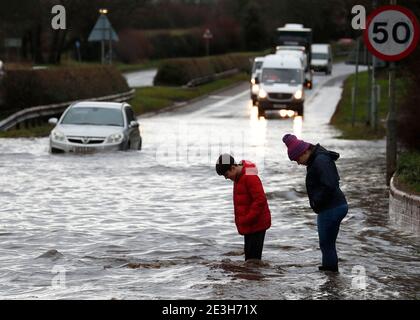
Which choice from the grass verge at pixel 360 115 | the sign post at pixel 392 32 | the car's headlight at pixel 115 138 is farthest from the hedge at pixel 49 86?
the sign post at pixel 392 32

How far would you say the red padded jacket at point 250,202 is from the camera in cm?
1213

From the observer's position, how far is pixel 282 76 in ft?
168

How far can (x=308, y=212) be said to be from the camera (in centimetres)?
1816

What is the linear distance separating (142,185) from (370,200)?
4.50 meters

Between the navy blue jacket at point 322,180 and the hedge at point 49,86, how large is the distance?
2670 centimetres

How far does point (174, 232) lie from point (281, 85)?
114 ft

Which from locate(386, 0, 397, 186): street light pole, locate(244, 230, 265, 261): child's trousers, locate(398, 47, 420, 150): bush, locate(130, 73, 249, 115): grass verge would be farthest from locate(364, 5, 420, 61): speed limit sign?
locate(130, 73, 249, 115): grass verge

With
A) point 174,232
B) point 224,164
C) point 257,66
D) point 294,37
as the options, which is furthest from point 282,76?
point 224,164

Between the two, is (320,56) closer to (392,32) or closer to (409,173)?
(392,32)

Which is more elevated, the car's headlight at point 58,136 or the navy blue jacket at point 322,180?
the navy blue jacket at point 322,180

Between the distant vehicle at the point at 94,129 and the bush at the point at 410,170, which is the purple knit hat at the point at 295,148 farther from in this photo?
the distant vehicle at the point at 94,129

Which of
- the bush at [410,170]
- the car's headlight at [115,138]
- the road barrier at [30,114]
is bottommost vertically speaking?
the road barrier at [30,114]

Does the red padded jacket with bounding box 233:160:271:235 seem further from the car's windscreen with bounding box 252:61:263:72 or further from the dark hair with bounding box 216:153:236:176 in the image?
the car's windscreen with bounding box 252:61:263:72
